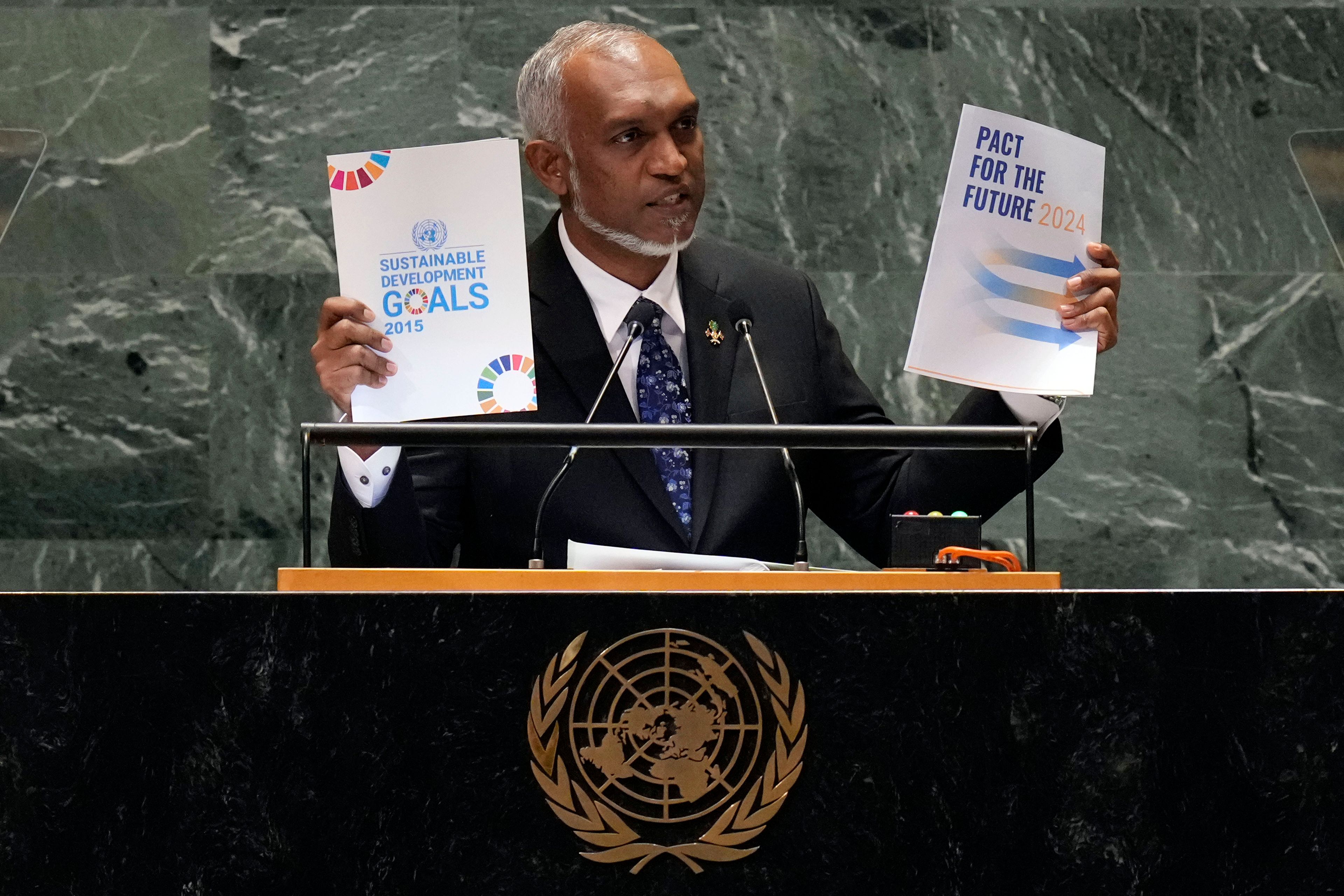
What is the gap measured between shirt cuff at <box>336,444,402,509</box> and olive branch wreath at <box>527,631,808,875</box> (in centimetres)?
88

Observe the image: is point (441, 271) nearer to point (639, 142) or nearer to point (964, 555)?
point (964, 555)

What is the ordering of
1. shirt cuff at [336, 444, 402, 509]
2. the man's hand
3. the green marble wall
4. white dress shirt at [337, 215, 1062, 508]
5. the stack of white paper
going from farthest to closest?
the green marble wall → white dress shirt at [337, 215, 1062, 508] → shirt cuff at [336, 444, 402, 509] → the man's hand → the stack of white paper

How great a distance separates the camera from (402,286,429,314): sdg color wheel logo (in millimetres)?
2324

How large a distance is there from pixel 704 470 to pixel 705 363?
0.25 metres

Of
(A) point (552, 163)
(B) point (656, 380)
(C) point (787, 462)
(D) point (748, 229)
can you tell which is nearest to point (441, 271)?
(C) point (787, 462)

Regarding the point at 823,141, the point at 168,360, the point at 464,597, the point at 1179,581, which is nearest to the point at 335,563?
the point at 464,597

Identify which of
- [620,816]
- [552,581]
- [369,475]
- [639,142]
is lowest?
[620,816]

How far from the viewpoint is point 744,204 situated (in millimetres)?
4473

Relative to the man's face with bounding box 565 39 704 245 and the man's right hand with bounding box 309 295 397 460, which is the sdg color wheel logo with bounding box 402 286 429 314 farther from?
the man's face with bounding box 565 39 704 245

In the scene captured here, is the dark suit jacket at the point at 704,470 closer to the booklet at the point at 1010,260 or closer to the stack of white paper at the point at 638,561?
the booklet at the point at 1010,260

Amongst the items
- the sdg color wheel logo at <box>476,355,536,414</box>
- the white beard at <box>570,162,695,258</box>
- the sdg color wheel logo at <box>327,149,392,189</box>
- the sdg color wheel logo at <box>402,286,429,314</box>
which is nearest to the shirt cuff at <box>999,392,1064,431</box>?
the white beard at <box>570,162,695,258</box>

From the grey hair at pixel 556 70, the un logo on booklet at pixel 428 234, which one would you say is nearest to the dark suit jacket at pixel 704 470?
the grey hair at pixel 556 70

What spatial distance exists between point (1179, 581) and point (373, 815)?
3.24 meters

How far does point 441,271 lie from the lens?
2.31 metres
